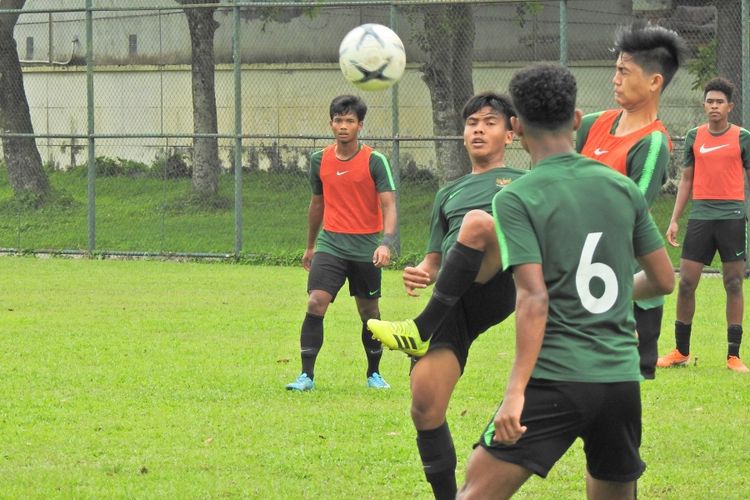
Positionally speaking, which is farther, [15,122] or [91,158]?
[15,122]

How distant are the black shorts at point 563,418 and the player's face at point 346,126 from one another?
5.45m

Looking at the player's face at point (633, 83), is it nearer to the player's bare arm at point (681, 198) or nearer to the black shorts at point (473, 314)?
the black shorts at point (473, 314)

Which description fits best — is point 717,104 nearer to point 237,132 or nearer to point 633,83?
point 633,83

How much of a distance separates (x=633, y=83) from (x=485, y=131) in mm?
733

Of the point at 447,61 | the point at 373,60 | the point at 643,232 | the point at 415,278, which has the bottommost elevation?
the point at 415,278

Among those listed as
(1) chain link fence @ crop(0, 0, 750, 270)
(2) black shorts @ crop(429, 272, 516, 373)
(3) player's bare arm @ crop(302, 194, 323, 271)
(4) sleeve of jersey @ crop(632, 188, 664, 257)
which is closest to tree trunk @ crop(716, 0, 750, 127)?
(1) chain link fence @ crop(0, 0, 750, 270)

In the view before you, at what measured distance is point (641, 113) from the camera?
5848 millimetres

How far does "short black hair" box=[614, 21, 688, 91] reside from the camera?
5699 mm

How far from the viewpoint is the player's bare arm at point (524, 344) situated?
4117 mm

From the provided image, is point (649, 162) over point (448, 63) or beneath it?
beneath

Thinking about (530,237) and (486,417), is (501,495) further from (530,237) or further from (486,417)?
(486,417)

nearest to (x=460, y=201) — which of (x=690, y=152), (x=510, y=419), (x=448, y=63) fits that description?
(x=510, y=419)

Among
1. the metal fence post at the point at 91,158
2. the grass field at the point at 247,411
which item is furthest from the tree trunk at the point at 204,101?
the grass field at the point at 247,411

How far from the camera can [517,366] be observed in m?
4.15
